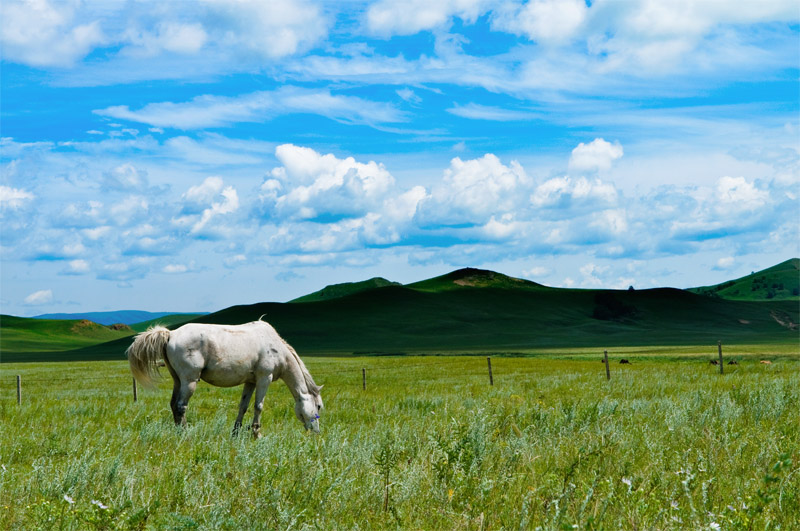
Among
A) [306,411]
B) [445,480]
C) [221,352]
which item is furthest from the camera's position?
[306,411]

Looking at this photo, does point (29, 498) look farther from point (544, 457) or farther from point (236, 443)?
point (544, 457)

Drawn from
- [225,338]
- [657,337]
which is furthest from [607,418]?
[657,337]

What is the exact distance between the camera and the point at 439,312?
164 meters

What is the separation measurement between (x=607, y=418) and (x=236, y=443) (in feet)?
18.2

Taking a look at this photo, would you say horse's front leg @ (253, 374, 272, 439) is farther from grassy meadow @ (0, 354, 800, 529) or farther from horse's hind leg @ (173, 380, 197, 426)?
grassy meadow @ (0, 354, 800, 529)

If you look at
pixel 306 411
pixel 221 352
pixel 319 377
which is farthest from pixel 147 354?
pixel 319 377

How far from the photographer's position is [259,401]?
12.4 m

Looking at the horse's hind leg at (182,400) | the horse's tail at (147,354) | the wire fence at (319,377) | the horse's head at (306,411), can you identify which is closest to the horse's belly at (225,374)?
the horse's hind leg at (182,400)

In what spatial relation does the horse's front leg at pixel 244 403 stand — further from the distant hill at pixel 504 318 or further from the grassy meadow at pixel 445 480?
the distant hill at pixel 504 318

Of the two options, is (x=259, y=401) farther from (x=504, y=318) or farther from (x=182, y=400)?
(x=504, y=318)

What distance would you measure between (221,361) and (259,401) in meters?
Answer: 1.04

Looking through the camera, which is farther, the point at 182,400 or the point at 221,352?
the point at 221,352

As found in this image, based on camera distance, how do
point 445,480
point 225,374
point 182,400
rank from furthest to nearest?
1. point 225,374
2. point 182,400
3. point 445,480

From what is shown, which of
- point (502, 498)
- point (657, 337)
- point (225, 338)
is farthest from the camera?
point (657, 337)
